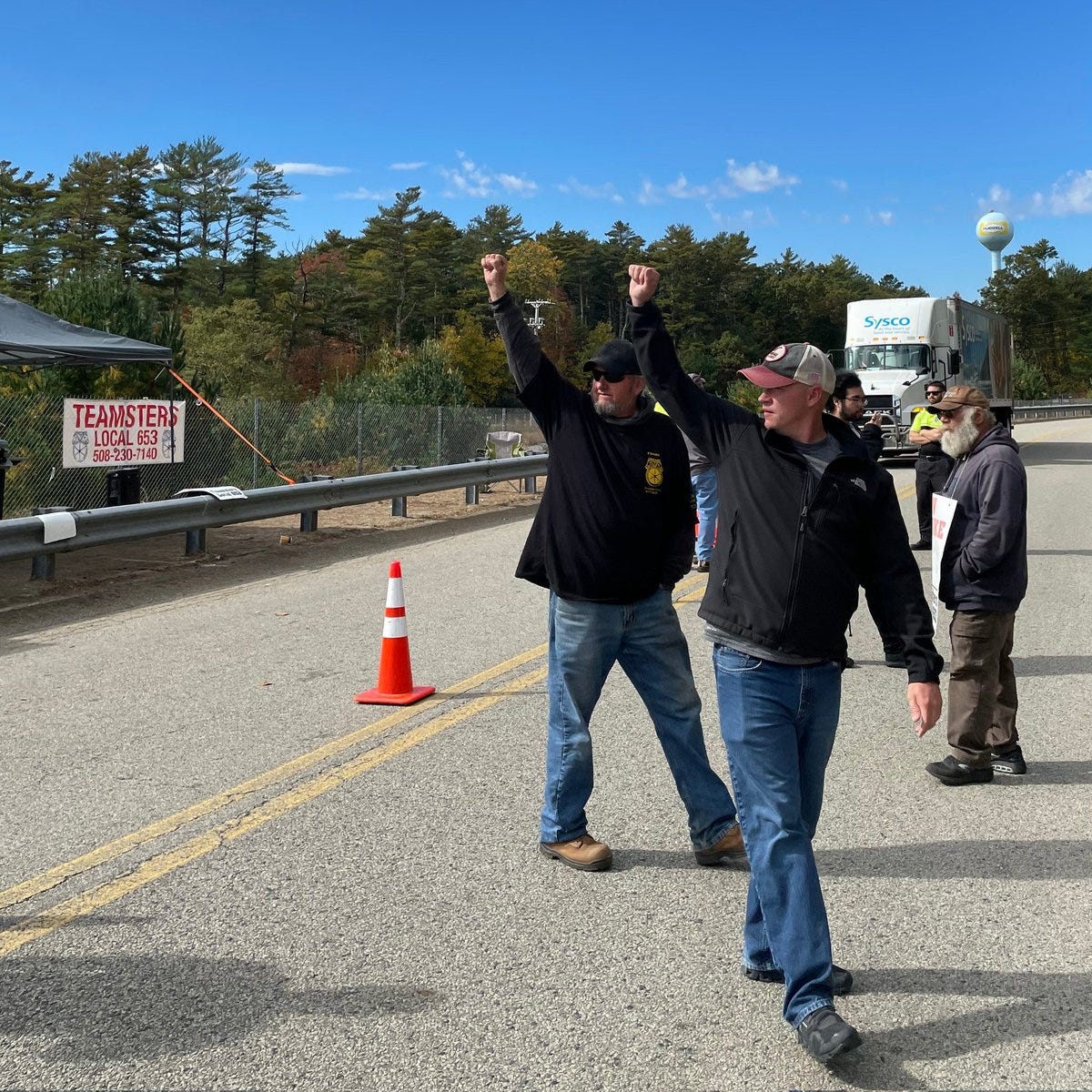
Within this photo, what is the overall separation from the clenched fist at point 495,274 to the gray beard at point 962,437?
2487 millimetres

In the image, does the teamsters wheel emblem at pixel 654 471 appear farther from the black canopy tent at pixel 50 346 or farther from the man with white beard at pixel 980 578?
the black canopy tent at pixel 50 346

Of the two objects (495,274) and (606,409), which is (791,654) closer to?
(606,409)

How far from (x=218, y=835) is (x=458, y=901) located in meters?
1.15

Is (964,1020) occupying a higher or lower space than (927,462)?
lower

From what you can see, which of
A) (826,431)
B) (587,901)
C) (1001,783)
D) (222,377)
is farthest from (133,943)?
(222,377)

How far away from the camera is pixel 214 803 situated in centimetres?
509

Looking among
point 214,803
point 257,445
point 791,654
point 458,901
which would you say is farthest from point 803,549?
point 257,445

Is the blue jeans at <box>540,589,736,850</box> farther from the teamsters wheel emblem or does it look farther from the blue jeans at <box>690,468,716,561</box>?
the blue jeans at <box>690,468,716,561</box>

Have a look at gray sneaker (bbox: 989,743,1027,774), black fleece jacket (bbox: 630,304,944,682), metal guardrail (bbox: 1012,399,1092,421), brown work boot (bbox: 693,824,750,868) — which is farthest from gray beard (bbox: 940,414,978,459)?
metal guardrail (bbox: 1012,399,1092,421)

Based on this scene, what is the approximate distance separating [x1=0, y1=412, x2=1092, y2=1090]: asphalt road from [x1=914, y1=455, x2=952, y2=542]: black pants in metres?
3.00

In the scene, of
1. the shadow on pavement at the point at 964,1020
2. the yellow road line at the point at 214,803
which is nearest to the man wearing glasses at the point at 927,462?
the yellow road line at the point at 214,803

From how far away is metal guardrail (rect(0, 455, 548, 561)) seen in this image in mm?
10078

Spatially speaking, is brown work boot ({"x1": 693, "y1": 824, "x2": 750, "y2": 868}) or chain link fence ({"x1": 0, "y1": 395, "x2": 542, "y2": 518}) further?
chain link fence ({"x1": 0, "y1": 395, "x2": 542, "y2": 518})

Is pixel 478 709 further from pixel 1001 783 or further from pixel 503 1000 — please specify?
pixel 503 1000
